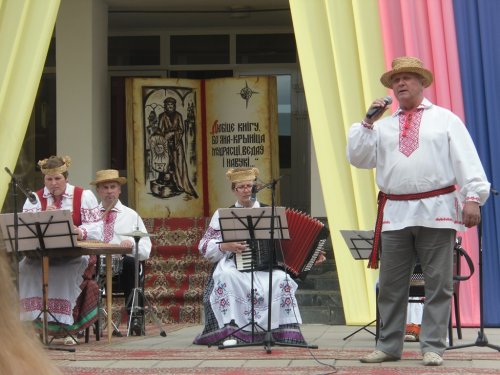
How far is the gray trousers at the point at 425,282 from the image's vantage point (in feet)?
18.2

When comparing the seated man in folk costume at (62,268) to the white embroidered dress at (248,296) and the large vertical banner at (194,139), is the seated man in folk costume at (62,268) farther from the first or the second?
the large vertical banner at (194,139)

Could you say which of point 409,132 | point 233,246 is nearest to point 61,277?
point 233,246

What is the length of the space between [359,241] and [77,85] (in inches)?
200

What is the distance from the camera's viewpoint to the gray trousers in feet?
18.2

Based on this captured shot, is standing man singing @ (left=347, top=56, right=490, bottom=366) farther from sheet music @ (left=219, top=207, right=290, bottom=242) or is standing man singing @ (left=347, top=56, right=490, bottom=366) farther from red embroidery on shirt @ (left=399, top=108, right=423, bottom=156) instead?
sheet music @ (left=219, top=207, right=290, bottom=242)

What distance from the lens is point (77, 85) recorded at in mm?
11289

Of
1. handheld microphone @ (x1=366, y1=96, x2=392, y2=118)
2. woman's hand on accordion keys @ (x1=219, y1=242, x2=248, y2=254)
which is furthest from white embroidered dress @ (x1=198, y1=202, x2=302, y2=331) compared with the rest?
handheld microphone @ (x1=366, y1=96, x2=392, y2=118)

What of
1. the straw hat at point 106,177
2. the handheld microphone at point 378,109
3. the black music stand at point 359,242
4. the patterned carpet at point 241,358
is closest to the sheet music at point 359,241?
the black music stand at point 359,242

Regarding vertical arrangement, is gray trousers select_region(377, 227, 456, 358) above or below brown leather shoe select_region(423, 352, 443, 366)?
above

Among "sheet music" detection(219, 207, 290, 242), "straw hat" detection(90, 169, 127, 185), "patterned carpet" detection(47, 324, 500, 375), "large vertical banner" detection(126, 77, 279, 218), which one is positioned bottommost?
"patterned carpet" detection(47, 324, 500, 375)

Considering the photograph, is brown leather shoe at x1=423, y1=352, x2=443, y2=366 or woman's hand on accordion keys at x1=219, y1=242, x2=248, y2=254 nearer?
brown leather shoe at x1=423, y1=352, x2=443, y2=366

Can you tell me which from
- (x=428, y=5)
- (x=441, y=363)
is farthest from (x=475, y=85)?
(x=441, y=363)

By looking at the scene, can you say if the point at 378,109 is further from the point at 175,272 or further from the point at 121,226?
the point at 175,272

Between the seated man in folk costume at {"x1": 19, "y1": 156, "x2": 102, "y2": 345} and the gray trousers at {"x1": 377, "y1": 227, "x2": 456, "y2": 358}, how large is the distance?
266 centimetres
